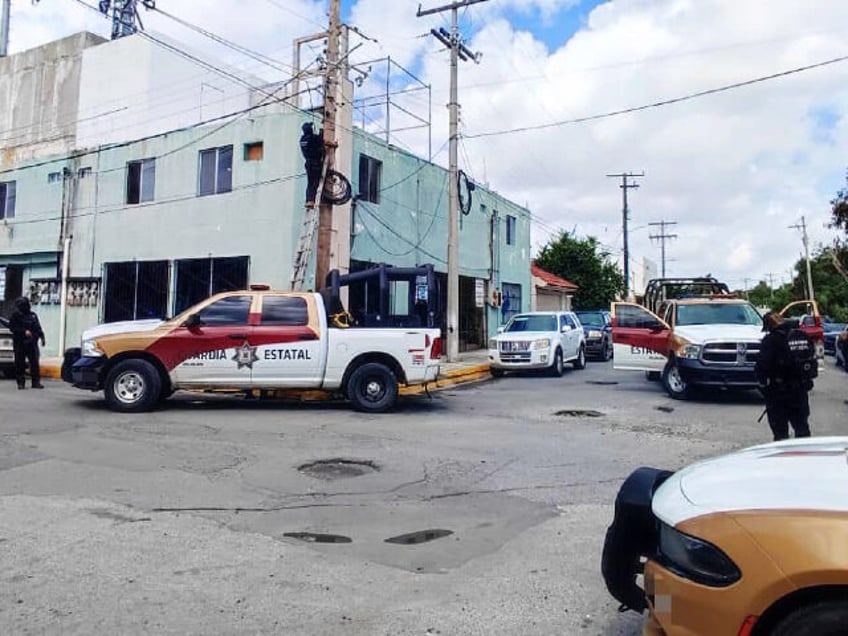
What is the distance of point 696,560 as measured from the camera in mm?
2594

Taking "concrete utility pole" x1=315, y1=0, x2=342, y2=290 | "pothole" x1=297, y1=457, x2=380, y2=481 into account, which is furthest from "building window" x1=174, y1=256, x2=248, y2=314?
"pothole" x1=297, y1=457, x2=380, y2=481

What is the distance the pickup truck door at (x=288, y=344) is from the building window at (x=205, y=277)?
719 centimetres

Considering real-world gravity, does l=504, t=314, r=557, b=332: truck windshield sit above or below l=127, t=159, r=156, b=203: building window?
below

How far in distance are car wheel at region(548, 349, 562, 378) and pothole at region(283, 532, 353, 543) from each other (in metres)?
13.1

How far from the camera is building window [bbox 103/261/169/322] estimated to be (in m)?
19.6

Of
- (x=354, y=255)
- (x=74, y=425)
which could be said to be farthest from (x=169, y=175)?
(x=74, y=425)

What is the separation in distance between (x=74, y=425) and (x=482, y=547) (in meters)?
6.79

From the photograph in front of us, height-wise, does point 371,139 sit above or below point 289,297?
above

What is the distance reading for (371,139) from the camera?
1986cm

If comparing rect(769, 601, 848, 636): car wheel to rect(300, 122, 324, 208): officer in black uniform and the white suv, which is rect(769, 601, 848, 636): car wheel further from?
the white suv

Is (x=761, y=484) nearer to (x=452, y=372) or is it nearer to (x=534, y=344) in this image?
(x=452, y=372)

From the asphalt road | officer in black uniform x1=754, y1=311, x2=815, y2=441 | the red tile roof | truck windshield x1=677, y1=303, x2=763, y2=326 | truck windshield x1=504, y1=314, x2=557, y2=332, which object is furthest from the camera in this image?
the red tile roof

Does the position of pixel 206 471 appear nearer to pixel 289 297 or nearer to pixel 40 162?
pixel 289 297

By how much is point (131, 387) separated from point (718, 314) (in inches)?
425
